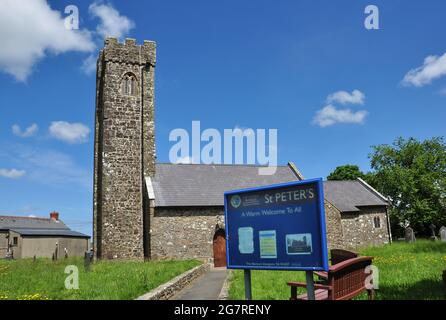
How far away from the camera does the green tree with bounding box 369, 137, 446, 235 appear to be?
41344 mm

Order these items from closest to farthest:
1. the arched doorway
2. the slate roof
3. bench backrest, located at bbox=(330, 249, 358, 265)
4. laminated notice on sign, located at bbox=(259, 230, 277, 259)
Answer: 1. laminated notice on sign, located at bbox=(259, 230, 277, 259)
2. bench backrest, located at bbox=(330, 249, 358, 265)
3. the arched doorway
4. the slate roof

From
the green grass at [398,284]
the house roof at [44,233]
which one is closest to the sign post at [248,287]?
the green grass at [398,284]

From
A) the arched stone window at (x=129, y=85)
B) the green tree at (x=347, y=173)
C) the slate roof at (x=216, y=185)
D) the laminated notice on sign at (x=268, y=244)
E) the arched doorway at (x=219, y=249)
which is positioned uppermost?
the arched stone window at (x=129, y=85)

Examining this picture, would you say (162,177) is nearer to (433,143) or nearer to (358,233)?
(358,233)

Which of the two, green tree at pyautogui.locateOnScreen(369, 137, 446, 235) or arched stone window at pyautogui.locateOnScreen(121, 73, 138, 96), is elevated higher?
arched stone window at pyautogui.locateOnScreen(121, 73, 138, 96)

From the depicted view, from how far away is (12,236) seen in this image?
4678 cm

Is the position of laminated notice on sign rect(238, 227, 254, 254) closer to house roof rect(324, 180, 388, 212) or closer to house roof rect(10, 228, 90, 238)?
house roof rect(324, 180, 388, 212)

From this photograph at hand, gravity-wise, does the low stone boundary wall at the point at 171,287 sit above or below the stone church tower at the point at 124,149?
below

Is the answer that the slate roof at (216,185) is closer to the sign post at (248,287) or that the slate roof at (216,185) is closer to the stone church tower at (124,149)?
the stone church tower at (124,149)

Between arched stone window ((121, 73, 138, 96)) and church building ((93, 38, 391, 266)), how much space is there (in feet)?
0.22

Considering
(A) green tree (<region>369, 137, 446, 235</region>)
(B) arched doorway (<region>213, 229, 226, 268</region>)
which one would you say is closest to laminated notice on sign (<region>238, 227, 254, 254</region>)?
(B) arched doorway (<region>213, 229, 226, 268</region>)

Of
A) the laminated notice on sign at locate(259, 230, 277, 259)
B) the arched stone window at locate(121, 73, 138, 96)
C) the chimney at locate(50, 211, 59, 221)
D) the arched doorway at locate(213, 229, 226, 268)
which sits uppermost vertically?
the arched stone window at locate(121, 73, 138, 96)

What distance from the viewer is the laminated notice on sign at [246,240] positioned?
6.55 m
